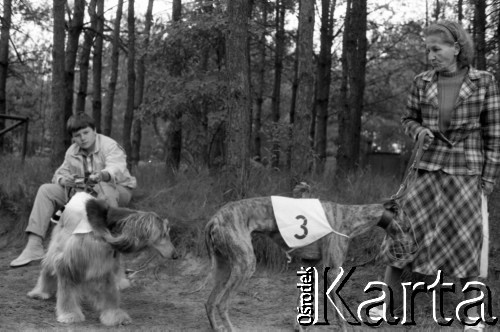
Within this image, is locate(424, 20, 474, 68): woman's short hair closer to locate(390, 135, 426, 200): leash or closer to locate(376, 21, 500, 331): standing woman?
locate(376, 21, 500, 331): standing woman

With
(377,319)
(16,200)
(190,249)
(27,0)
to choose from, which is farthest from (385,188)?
(27,0)

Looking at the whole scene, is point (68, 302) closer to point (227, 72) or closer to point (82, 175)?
point (82, 175)

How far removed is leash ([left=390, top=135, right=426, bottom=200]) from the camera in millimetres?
4465

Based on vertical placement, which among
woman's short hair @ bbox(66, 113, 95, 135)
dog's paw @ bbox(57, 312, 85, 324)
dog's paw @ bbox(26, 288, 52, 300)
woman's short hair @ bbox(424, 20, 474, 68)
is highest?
woman's short hair @ bbox(424, 20, 474, 68)

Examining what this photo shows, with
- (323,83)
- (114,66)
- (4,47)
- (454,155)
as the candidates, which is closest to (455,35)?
(454,155)

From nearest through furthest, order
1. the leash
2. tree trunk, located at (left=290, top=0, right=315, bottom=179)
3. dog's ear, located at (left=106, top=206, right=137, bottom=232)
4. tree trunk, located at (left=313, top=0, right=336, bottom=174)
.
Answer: the leash → dog's ear, located at (left=106, top=206, right=137, bottom=232) → tree trunk, located at (left=290, top=0, right=315, bottom=179) → tree trunk, located at (left=313, top=0, right=336, bottom=174)

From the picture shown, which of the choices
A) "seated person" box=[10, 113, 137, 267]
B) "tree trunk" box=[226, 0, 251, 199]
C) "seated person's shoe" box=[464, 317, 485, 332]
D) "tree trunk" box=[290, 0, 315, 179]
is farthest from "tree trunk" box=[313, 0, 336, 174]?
"seated person's shoe" box=[464, 317, 485, 332]

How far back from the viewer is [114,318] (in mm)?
5031

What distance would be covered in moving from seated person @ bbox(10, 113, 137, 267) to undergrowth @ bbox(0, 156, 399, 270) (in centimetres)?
91

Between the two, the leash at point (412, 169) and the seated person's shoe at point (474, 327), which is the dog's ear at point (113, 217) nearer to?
the leash at point (412, 169)

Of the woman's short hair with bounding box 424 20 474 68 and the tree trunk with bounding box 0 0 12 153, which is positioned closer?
the woman's short hair with bounding box 424 20 474 68

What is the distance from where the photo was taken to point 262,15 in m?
19.2

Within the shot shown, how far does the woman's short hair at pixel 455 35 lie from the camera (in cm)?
436

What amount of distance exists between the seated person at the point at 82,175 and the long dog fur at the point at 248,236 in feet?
6.53
